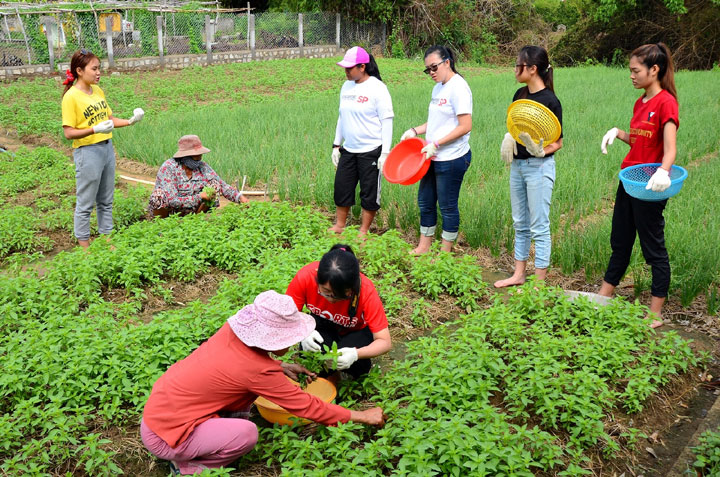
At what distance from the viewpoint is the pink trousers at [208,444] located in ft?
9.30

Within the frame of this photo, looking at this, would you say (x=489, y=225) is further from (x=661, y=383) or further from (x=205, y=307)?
(x=205, y=307)

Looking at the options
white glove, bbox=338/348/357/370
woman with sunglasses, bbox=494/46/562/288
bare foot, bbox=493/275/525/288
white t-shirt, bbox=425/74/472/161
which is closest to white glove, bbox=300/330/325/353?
white glove, bbox=338/348/357/370

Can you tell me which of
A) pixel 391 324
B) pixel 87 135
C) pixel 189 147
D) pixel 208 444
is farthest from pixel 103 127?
pixel 208 444

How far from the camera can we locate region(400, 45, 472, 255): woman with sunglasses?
5016mm

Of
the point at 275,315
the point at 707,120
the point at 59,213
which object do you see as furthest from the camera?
the point at 707,120

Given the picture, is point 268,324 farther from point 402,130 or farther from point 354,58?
point 402,130

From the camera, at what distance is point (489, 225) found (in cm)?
573

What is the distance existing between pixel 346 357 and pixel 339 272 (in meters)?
0.50

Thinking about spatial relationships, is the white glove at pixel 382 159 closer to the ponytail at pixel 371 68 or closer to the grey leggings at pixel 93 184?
the ponytail at pixel 371 68

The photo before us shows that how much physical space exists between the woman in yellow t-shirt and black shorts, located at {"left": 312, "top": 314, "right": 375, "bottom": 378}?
3.01 meters

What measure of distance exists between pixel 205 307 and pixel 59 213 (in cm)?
318

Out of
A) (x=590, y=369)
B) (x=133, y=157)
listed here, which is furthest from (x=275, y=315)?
(x=133, y=157)

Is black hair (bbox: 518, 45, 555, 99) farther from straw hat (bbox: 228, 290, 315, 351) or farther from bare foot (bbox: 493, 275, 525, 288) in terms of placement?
straw hat (bbox: 228, 290, 315, 351)

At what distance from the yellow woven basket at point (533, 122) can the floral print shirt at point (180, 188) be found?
109 inches
